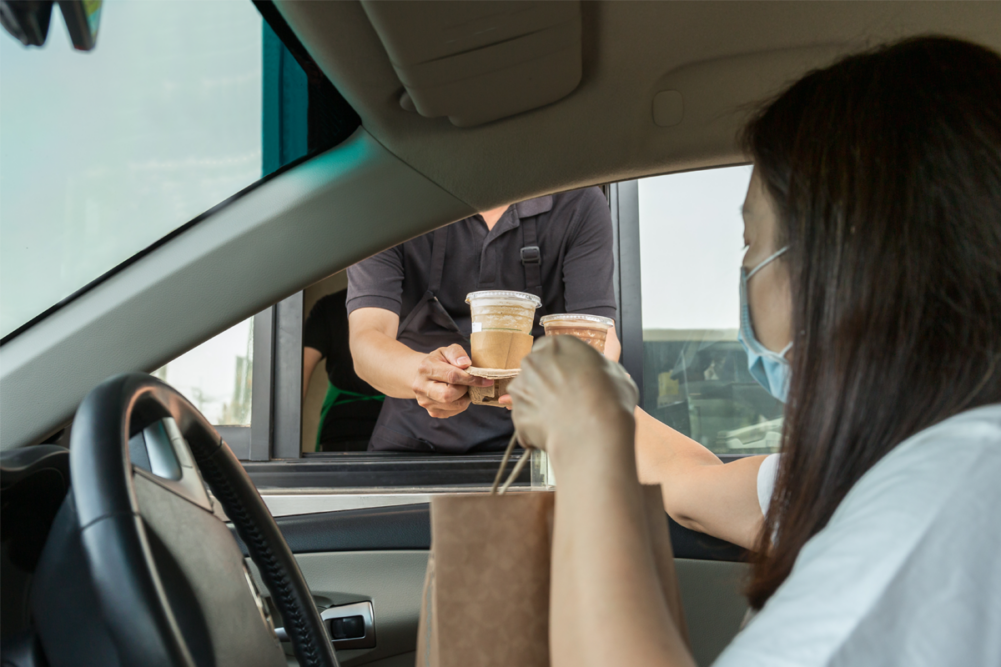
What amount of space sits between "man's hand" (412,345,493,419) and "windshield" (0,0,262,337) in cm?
44

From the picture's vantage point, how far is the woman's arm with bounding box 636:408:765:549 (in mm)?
1229

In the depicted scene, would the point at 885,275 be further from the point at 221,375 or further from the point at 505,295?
the point at 221,375

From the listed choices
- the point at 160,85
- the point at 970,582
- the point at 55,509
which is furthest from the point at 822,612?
the point at 160,85

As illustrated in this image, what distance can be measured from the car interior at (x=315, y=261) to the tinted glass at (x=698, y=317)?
4.58 feet

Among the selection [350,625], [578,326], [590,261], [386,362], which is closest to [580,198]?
[590,261]

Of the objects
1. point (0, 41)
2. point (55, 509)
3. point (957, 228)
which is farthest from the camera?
point (0, 41)

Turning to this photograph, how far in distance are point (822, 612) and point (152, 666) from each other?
0.49 meters

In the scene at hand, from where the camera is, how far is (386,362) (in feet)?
5.59

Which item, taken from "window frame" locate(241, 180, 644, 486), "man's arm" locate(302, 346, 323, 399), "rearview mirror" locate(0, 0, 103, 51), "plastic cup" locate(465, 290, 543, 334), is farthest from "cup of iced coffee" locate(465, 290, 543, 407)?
"man's arm" locate(302, 346, 323, 399)

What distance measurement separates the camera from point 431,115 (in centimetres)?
103

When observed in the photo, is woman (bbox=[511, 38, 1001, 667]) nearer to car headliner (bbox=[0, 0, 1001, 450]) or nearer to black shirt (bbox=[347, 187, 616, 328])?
car headliner (bbox=[0, 0, 1001, 450])

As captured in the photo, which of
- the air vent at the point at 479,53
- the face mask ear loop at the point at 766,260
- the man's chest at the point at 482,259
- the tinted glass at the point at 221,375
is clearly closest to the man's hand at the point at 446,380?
the air vent at the point at 479,53

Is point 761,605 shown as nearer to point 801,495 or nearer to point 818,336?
point 801,495

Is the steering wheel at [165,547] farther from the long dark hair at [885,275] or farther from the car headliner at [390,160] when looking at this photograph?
the long dark hair at [885,275]
